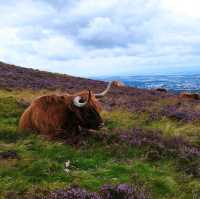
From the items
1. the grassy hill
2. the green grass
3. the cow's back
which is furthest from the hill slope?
the green grass

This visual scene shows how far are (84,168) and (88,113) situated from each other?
→ 3.15 metres

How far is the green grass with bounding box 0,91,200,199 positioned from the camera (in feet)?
25.0

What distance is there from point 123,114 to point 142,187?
828 centimetres

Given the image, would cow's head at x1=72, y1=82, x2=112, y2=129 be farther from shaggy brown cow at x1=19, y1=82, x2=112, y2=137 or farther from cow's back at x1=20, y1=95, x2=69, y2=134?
cow's back at x1=20, y1=95, x2=69, y2=134

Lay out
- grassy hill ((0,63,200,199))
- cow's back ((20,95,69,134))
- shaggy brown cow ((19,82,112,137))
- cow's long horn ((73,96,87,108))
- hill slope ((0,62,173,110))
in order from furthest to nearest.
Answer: hill slope ((0,62,173,110))
cow's back ((20,95,69,134))
shaggy brown cow ((19,82,112,137))
cow's long horn ((73,96,87,108))
grassy hill ((0,63,200,199))

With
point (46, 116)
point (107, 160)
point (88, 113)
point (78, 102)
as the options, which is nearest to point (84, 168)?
point (107, 160)

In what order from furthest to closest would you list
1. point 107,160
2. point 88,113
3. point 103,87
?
point 103,87
point 88,113
point 107,160

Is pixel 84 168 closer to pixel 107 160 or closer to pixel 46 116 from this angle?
pixel 107 160

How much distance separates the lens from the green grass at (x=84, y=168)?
25.0ft

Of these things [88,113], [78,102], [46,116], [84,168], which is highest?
[78,102]

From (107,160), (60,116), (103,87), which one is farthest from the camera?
(103,87)

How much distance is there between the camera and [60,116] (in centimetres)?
1215

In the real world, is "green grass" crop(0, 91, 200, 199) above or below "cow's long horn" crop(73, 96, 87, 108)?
below

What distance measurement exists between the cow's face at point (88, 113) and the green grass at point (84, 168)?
617mm
